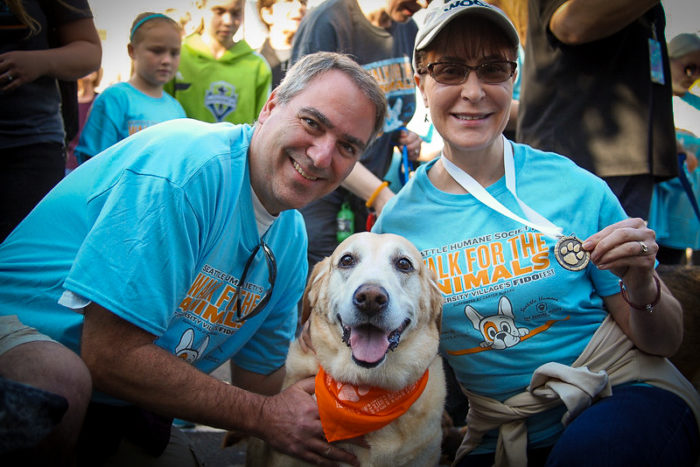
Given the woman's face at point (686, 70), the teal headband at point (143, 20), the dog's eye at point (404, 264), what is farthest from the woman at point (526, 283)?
the teal headband at point (143, 20)

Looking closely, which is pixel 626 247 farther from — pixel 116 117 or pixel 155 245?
pixel 116 117

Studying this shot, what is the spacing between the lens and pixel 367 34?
11.4ft

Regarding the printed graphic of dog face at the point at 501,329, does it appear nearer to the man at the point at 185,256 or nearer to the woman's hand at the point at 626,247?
the woman's hand at the point at 626,247

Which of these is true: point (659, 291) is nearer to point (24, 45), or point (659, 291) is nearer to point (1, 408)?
point (1, 408)

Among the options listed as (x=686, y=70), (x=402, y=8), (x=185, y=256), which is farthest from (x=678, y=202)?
(x=185, y=256)

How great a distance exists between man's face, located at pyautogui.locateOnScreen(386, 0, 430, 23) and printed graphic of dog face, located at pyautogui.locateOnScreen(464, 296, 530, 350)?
7.68ft

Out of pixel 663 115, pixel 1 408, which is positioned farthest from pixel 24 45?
pixel 663 115

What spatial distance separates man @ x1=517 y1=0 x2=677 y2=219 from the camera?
2457 millimetres

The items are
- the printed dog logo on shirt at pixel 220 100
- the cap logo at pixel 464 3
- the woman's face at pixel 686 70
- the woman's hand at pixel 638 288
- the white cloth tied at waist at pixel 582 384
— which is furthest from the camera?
the printed dog logo on shirt at pixel 220 100

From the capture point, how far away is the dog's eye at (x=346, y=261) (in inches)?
85.4

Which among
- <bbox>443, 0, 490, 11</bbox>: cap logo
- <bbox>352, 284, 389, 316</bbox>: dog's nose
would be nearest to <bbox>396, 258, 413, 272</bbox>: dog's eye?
<bbox>352, 284, 389, 316</bbox>: dog's nose

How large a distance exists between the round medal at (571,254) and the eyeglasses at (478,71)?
2.40 ft

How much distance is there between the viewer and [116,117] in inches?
155

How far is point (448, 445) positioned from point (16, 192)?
2526mm
